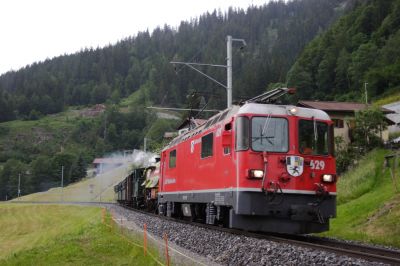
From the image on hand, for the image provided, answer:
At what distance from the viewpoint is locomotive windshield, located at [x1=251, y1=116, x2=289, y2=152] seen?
505 inches

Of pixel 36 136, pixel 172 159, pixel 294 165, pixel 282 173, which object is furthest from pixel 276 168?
pixel 36 136

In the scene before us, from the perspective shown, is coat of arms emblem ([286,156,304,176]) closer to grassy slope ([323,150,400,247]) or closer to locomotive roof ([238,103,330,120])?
locomotive roof ([238,103,330,120])

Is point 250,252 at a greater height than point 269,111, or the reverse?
point 269,111

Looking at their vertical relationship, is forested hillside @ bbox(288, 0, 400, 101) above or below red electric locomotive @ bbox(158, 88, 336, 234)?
above

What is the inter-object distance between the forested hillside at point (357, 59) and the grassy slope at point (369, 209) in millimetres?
61136

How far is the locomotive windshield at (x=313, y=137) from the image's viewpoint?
1317cm

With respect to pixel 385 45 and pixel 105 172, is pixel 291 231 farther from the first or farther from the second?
pixel 105 172

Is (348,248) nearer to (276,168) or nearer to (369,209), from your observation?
(276,168)

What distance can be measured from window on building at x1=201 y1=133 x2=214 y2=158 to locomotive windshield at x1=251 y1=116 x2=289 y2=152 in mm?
2518

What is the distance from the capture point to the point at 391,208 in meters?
17.3

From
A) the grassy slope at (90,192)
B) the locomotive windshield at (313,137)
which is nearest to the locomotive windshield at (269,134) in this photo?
the locomotive windshield at (313,137)

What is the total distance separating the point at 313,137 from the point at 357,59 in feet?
289

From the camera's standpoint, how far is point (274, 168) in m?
12.6

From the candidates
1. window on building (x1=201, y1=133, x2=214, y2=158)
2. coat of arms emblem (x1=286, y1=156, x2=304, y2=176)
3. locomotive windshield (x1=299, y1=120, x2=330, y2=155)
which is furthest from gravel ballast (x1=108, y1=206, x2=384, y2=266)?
locomotive windshield (x1=299, y1=120, x2=330, y2=155)
